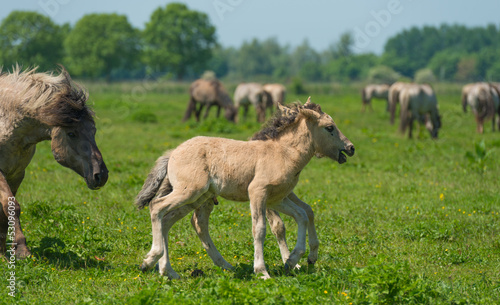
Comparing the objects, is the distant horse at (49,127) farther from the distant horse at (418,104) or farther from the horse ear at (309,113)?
the distant horse at (418,104)

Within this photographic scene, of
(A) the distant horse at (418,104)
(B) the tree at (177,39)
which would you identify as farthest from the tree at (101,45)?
(A) the distant horse at (418,104)

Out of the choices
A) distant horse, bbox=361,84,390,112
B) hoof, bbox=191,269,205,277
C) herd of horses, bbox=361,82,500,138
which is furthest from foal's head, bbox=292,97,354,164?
distant horse, bbox=361,84,390,112

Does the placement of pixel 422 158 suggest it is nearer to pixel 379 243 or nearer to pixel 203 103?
pixel 379 243

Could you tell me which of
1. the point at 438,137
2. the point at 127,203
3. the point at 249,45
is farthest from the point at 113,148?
the point at 249,45

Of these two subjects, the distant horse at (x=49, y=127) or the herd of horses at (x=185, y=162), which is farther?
the distant horse at (x=49, y=127)

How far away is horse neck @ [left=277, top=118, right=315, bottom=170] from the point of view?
6328mm

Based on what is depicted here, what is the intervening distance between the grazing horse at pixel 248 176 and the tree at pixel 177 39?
265 feet

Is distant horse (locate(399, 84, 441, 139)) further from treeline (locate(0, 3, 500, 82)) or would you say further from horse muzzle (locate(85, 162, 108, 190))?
treeline (locate(0, 3, 500, 82))

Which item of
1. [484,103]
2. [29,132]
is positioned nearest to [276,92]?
[484,103]

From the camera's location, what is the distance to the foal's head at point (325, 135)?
21.1ft

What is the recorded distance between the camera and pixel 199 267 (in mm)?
6523

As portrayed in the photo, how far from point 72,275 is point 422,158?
35.5ft

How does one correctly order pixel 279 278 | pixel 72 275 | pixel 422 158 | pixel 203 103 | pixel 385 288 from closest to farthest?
1. pixel 385 288
2. pixel 279 278
3. pixel 72 275
4. pixel 422 158
5. pixel 203 103

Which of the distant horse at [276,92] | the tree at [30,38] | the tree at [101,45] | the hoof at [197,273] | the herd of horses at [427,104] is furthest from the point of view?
the tree at [101,45]
